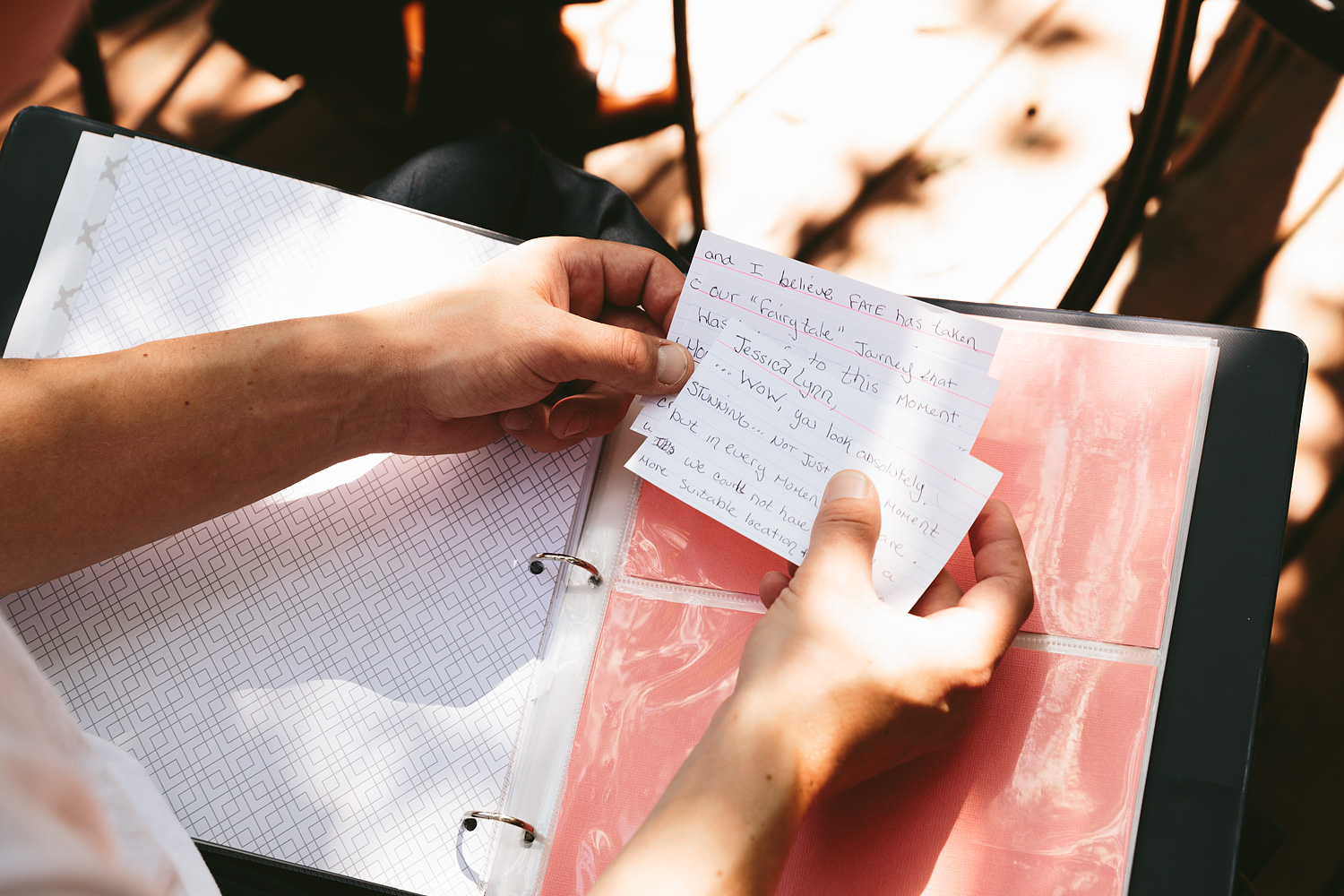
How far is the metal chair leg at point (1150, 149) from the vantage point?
994mm

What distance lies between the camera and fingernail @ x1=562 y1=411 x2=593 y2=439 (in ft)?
2.71

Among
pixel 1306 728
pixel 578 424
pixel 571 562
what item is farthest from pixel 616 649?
pixel 1306 728

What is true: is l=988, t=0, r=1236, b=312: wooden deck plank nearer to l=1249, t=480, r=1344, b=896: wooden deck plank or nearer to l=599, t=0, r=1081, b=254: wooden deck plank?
l=599, t=0, r=1081, b=254: wooden deck plank

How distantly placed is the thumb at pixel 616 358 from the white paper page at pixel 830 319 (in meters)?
0.02

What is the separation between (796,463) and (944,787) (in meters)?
0.28

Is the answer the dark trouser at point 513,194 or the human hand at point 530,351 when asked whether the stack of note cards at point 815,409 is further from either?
the dark trouser at point 513,194

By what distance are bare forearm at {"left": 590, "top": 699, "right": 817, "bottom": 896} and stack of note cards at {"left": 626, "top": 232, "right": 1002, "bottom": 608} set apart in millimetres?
172

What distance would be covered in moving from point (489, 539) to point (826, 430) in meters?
0.32

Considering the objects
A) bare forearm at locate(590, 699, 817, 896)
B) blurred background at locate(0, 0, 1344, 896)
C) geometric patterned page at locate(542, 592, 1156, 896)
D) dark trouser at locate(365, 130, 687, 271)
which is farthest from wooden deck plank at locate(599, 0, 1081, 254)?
bare forearm at locate(590, 699, 817, 896)

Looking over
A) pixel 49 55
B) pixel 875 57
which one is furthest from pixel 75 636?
pixel 875 57

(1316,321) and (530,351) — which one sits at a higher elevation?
(530,351)

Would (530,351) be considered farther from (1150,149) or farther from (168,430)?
(1150,149)

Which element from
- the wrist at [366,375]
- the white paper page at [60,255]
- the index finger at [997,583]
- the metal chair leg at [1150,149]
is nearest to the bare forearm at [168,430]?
the wrist at [366,375]

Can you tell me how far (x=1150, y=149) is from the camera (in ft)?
3.57
